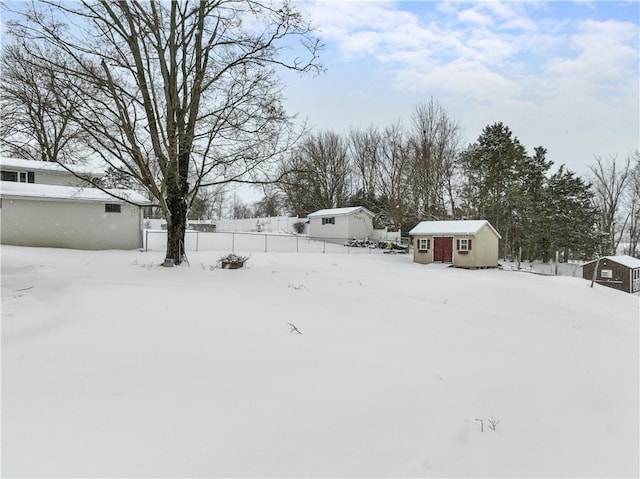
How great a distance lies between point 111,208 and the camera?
1919 centimetres

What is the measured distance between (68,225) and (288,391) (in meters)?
18.9

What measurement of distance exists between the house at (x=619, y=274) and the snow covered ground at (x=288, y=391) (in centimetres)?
1854

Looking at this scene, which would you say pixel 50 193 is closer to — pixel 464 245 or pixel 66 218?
pixel 66 218

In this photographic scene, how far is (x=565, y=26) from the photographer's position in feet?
32.7

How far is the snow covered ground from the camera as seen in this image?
2.91 metres

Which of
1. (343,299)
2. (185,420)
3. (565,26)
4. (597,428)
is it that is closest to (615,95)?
(565,26)

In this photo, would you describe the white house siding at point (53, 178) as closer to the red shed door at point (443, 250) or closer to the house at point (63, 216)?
the house at point (63, 216)

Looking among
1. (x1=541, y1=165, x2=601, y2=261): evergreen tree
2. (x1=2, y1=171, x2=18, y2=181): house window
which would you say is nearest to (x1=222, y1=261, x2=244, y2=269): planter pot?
(x1=2, y1=171, x2=18, y2=181): house window

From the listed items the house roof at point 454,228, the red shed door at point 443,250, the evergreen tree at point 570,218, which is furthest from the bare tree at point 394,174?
the evergreen tree at point 570,218

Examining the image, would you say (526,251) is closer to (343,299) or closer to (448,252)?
(448,252)

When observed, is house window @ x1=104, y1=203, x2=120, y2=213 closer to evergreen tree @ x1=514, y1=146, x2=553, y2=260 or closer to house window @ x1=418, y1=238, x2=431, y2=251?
house window @ x1=418, y1=238, x2=431, y2=251

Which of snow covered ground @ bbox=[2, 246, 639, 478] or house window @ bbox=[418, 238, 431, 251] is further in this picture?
house window @ bbox=[418, 238, 431, 251]

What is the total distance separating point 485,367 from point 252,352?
3.29 m

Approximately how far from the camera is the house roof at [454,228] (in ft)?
75.6
